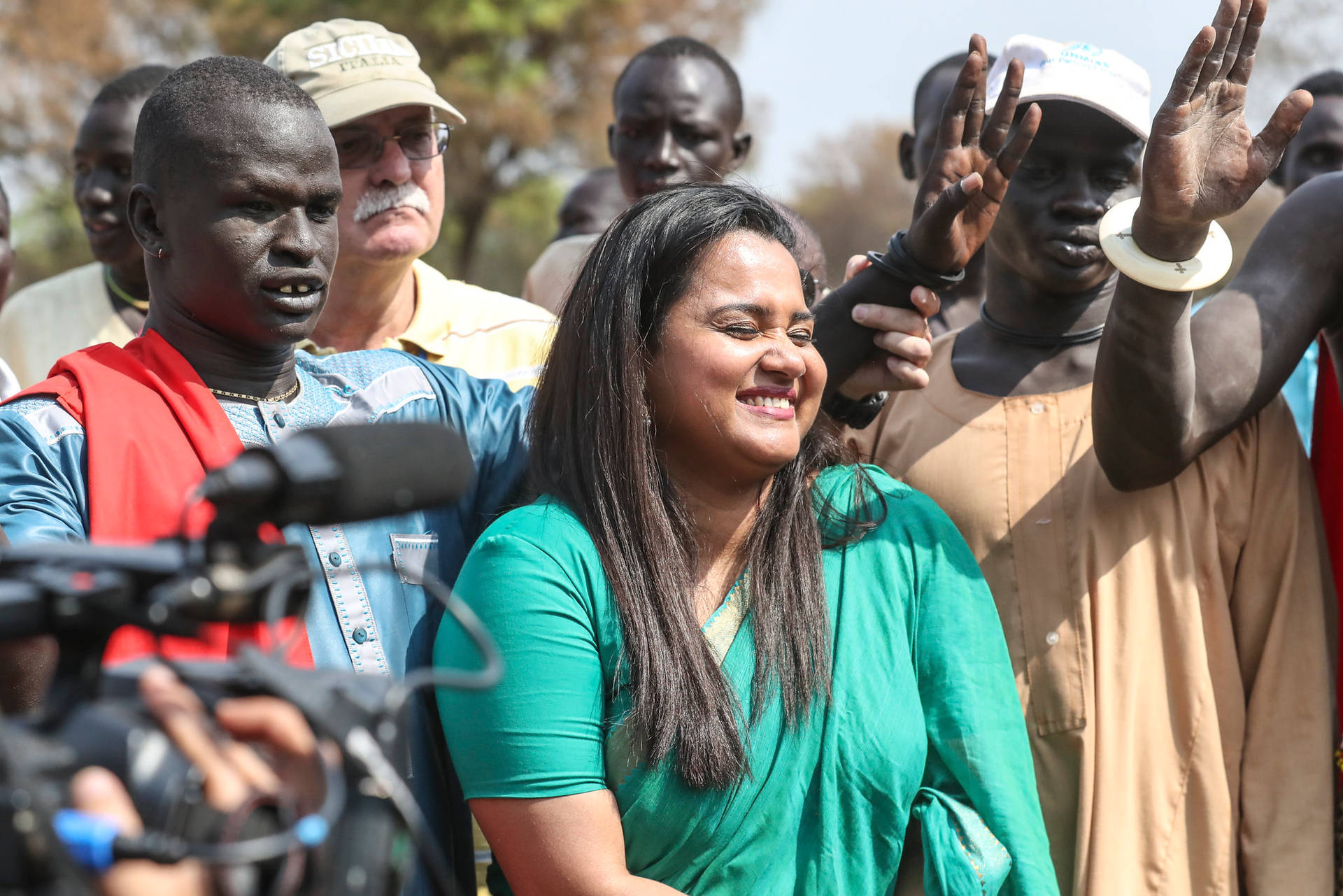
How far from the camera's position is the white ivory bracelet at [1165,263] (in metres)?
2.53

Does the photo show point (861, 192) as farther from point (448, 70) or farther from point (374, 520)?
point (374, 520)

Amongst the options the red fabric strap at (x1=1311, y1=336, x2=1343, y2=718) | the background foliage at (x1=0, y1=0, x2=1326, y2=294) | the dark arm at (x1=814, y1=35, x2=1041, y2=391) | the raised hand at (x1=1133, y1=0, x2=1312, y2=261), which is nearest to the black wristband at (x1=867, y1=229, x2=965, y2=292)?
the dark arm at (x1=814, y1=35, x2=1041, y2=391)

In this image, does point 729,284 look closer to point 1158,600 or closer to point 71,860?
point 1158,600

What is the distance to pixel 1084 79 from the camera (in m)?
3.01

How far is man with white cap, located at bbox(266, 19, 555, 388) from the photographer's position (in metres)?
3.49

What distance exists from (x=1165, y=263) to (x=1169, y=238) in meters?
0.05

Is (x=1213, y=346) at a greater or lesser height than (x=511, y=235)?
greater

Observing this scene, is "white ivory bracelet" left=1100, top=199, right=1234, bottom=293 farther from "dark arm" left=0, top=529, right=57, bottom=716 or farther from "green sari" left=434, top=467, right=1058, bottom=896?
"dark arm" left=0, top=529, right=57, bottom=716

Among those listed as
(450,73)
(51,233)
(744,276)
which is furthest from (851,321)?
(51,233)

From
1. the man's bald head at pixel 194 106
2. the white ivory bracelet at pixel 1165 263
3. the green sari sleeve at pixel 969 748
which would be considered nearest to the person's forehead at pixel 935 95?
the white ivory bracelet at pixel 1165 263

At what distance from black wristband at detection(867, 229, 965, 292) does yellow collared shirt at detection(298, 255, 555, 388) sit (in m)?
0.96

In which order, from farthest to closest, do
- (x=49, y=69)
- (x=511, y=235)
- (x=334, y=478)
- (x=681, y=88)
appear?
(x=511, y=235), (x=49, y=69), (x=681, y=88), (x=334, y=478)

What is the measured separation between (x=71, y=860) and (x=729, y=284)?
1727mm

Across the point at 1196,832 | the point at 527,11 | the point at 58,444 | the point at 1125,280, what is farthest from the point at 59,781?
the point at 527,11
